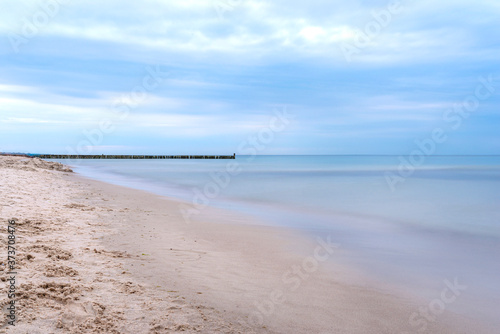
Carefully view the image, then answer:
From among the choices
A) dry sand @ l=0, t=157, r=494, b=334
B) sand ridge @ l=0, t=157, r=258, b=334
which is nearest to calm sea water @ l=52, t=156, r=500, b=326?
dry sand @ l=0, t=157, r=494, b=334

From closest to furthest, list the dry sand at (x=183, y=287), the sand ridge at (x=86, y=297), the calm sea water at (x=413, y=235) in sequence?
the sand ridge at (x=86, y=297) < the dry sand at (x=183, y=287) < the calm sea water at (x=413, y=235)

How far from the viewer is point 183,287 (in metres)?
5.47

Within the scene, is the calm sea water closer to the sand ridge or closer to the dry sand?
the dry sand

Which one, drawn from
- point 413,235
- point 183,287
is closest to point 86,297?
point 183,287

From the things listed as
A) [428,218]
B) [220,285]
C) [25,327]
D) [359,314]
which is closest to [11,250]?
[25,327]

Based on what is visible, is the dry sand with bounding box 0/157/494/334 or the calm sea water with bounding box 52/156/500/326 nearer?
the dry sand with bounding box 0/157/494/334

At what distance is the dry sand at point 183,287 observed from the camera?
4.35m

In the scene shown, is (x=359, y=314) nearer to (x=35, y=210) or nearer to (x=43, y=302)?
(x=43, y=302)

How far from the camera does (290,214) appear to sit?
596 inches

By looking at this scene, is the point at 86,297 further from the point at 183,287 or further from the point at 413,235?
the point at 413,235

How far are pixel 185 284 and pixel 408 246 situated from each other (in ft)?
22.1

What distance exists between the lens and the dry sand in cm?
435

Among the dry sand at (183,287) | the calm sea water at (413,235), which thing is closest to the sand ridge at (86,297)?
the dry sand at (183,287)

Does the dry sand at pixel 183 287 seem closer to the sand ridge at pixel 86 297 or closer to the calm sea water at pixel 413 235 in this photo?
the sand ridge at pixel 86 297
